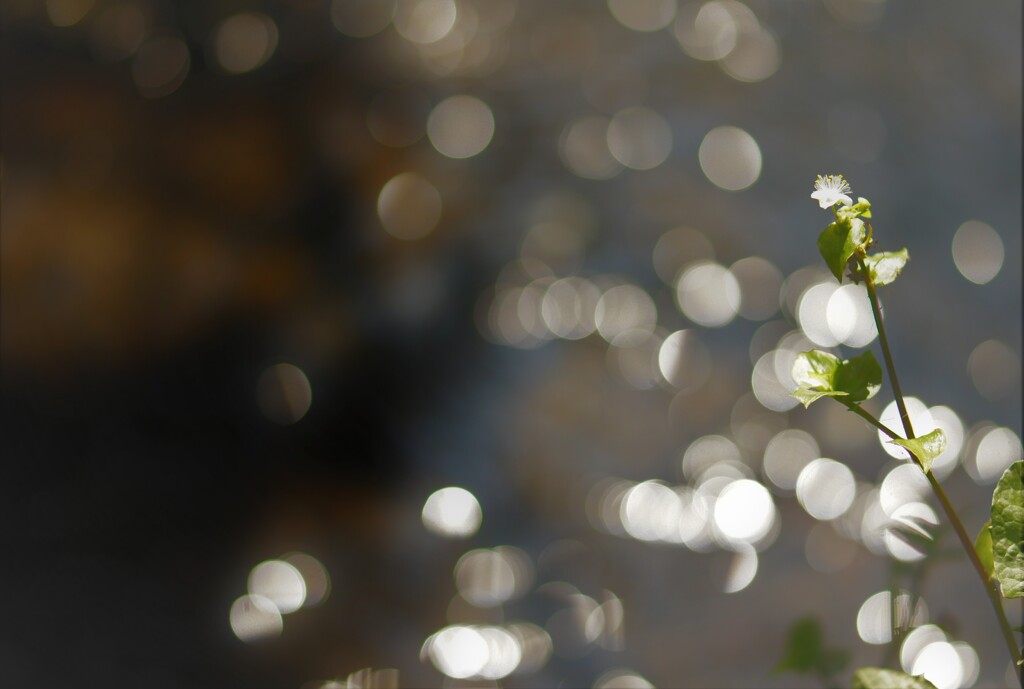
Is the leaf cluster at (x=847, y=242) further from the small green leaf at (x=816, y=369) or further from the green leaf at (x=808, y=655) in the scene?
the green leaf at (x=808, y=655)

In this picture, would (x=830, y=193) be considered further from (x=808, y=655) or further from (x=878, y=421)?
(x=808, y=655)

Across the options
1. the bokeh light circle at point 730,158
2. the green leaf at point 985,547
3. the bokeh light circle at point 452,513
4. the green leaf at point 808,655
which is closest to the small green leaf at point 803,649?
the green leaf at point 808,655

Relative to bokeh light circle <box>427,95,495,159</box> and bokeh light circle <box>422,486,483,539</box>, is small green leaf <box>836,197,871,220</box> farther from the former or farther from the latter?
bokeh light circle <box>427,95,495,159</box>

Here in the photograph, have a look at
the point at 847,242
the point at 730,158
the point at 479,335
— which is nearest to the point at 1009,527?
the point at 847,242

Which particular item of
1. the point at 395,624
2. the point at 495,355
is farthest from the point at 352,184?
the point at 395,624

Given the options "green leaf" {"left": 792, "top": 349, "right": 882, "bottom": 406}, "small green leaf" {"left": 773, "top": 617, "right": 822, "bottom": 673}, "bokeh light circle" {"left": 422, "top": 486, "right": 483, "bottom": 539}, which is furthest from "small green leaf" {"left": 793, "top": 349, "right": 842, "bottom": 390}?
"bokeh light circle" {"left": 422, "top": 486, "right": 483, "bottom": 539}
